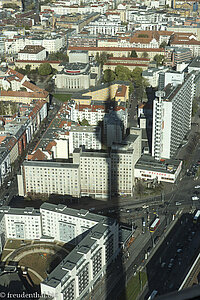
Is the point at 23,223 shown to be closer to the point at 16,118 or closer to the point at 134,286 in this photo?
the point at 134,286

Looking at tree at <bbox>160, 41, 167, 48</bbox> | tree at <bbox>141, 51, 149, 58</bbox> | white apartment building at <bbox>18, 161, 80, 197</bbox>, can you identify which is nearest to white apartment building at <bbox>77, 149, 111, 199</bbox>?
white apartment building at <bbox>18, 161, 80, 197</bbox>

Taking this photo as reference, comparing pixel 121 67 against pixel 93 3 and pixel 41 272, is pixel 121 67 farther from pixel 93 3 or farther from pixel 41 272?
pixel 93 3

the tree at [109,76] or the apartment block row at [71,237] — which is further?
the tree at [109,76]

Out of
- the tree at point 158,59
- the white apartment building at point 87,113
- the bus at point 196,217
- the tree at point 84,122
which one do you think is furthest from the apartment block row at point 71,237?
the tree at point 158,59

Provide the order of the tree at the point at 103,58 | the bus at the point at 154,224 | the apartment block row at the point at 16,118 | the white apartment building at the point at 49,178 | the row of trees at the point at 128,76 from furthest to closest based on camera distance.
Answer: the tree at the point at 103,58 < the row of trees at the point at 128,76 < the apartment block row at the point at 16,118 < the white apartment building at the point at 49,178 < the bus at the point at 154,224

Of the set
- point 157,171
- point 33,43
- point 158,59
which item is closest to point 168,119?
point 157,171

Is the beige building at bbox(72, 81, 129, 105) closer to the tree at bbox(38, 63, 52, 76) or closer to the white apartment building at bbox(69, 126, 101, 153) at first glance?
the white apartment building at bbox(69, 126, 101, 153)

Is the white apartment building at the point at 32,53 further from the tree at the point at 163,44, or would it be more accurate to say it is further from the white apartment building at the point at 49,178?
the white apartment building at the point at 49,178
